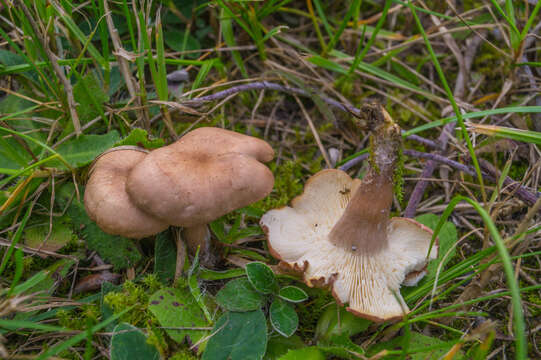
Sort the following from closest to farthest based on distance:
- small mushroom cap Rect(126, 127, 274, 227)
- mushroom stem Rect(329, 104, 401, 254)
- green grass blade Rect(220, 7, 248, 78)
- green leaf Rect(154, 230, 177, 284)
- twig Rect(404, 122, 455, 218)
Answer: small mushroom cap Rect(126, 127, 274, 227) < mushroom stem Rect(329, 104, 401, 254) < green leaf Rect(154, 230, 177, 284) < twig Rect(404, 122, 455, 218) < green grass blade Rect(220, 7, 248, 78)

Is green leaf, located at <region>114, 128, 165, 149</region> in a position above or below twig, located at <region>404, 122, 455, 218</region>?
above

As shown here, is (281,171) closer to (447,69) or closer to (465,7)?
(447,69)

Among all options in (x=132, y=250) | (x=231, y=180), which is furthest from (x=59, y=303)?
(x=231, y=180)

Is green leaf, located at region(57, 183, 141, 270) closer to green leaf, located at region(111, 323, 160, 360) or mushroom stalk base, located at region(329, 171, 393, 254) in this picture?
green leaf, located at region(111, 323, 160, 360)

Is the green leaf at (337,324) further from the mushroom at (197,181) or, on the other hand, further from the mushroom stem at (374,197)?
the mushroom at (197,181)

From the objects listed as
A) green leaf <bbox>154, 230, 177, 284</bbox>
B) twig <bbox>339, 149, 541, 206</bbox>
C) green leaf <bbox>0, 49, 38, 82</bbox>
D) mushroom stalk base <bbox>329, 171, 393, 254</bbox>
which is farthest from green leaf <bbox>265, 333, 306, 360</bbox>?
green leaf <bbox>0, 49, 38, 82</bbox>

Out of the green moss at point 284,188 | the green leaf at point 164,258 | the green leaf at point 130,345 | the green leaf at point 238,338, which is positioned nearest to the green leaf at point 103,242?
the green leaf at point 164,258
